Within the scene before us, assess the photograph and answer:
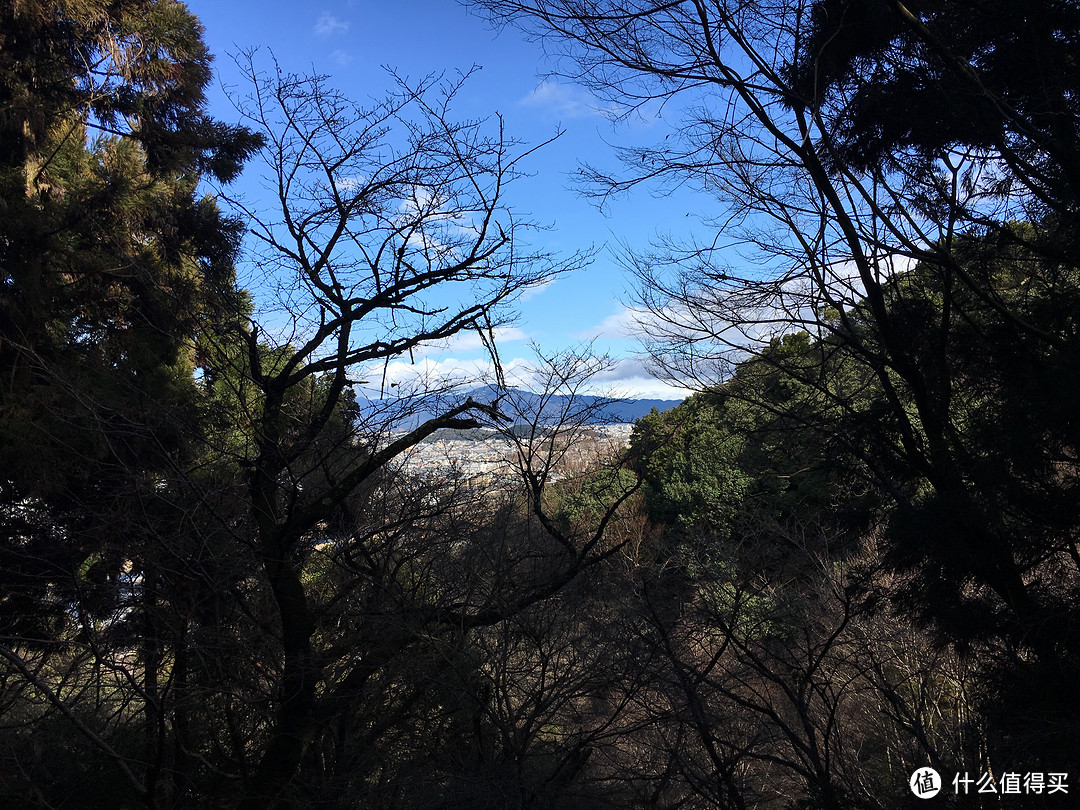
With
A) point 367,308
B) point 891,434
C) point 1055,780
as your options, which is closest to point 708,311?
point 891,434

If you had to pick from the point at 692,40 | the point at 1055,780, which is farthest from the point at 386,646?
the point at 692,40

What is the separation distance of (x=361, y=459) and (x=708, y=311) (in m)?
4.26

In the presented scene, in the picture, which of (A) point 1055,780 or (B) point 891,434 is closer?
(A) point 1055,780

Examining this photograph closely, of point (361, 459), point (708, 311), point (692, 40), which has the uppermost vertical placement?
point (692, 40)

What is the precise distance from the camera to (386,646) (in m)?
6.57

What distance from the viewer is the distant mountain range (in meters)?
6.93

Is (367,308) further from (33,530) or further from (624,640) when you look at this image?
(33,530)

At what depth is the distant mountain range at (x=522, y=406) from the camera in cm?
693

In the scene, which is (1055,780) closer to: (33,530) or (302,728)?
(302,728)

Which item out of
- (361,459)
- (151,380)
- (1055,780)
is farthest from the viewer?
(151,380)

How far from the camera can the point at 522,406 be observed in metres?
7.11

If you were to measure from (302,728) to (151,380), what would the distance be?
521 centimetres

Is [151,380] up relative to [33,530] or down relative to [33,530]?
up

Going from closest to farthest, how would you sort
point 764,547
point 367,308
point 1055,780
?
point 1055,780 < point 367,308 < point 764,547
